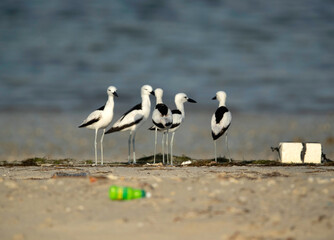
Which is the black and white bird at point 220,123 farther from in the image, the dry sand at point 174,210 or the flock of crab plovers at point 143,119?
the dry sand at point 174,210

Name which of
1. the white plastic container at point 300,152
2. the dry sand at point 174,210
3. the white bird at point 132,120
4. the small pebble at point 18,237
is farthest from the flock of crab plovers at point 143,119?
the small pebble at point 18,237

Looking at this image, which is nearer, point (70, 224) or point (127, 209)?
point (70, 224)

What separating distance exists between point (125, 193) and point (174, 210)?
2.47 feet

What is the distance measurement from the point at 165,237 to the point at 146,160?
451 inches

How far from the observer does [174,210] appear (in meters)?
5.98

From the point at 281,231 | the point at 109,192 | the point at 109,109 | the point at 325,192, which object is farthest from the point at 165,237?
the point at 109,109

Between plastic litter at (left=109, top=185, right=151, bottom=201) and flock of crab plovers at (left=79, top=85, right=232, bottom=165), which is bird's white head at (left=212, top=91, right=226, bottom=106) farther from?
plastic litter at (left=109, top=185, right=151, bottom=201)

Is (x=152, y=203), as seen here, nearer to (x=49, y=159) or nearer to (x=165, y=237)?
(x=165, y=237)

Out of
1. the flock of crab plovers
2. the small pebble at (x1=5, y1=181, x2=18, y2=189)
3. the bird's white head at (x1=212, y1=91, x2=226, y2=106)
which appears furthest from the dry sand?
the bird's white head at (x1=212, y1=91, x2=226, y2=106)

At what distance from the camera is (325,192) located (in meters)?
6.84

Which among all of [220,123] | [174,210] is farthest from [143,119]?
[174,210]

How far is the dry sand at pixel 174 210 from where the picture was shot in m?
5.09

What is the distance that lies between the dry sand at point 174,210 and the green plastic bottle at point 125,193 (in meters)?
0.09

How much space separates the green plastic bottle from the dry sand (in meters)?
0.09
